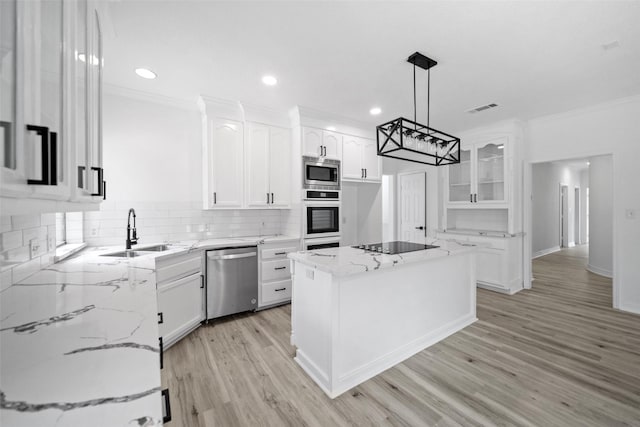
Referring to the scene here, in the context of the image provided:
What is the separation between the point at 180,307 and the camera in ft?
8.53

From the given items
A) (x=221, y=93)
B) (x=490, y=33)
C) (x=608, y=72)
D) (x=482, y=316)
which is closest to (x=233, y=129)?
(x=221, y=93)

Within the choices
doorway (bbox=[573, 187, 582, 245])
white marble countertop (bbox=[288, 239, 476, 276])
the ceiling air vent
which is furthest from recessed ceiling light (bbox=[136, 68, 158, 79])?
doorway (bbox=[573, 187, 582, 245])

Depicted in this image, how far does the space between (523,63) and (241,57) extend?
8.46 feet

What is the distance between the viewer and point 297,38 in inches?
82.0

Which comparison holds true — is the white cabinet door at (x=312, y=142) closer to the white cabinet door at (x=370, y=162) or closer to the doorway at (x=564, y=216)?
the white cabinet door at (x=370, y=162)

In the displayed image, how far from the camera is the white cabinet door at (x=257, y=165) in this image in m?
3.51

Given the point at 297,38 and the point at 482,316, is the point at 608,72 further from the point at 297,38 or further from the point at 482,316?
the point at 297,38

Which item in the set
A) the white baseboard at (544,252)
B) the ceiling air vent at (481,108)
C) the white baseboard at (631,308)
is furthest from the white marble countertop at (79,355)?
the white baseboard at (544,252)

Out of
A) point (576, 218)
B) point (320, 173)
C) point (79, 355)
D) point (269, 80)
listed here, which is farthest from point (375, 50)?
point (576, 218)

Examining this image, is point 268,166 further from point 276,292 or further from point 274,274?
point 276,292

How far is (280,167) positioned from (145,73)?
1.78m

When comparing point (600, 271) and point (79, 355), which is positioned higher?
point (79, 355)

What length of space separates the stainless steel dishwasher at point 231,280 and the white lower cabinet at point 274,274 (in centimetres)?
8

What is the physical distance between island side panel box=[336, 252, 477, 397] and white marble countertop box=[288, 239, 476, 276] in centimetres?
12
